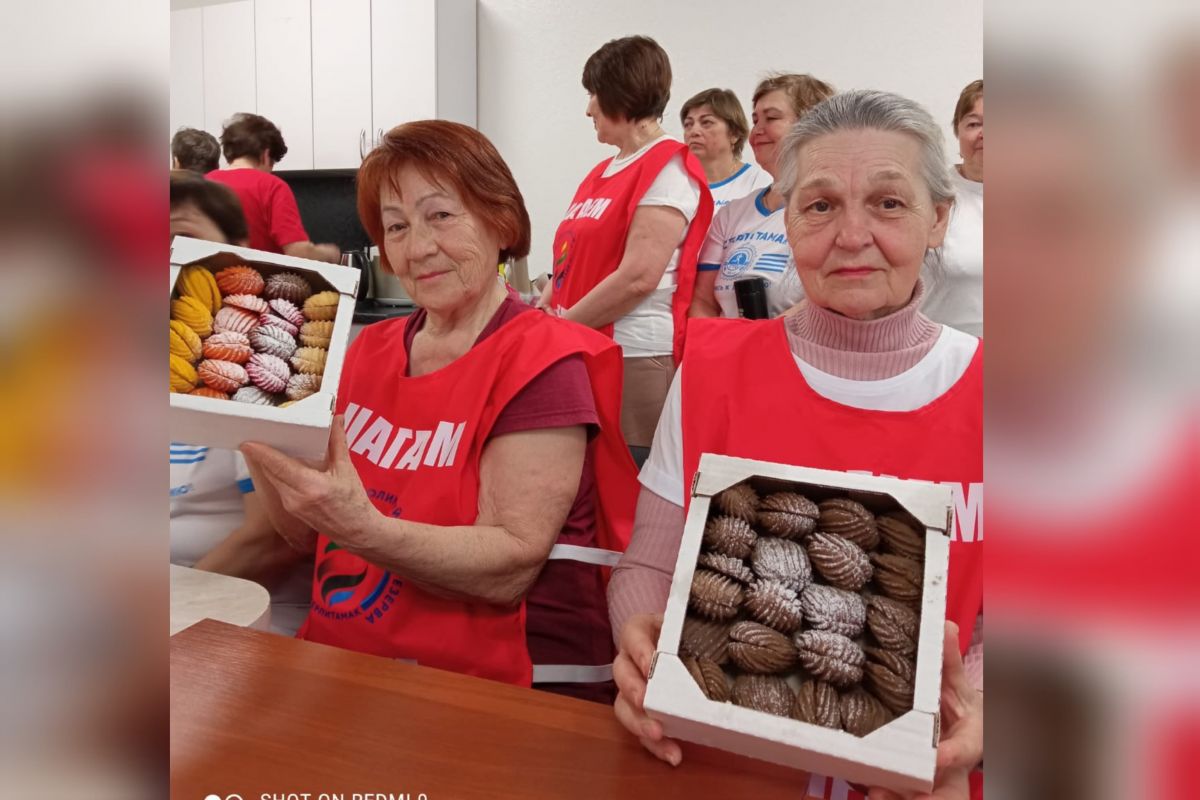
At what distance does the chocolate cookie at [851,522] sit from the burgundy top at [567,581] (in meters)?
0.56

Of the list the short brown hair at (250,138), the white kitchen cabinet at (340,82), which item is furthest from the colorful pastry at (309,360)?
the white kitchen cabinet at (340,82)

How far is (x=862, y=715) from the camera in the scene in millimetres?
522

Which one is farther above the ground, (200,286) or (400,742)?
(200,286)

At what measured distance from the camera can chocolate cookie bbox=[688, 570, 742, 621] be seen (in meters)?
0.59

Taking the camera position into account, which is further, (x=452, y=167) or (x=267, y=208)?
(x=267, y=208)

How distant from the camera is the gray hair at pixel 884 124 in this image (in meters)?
0.95

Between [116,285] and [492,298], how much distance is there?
1.13 m

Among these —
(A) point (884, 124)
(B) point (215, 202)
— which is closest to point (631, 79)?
(B) point (215, 202)

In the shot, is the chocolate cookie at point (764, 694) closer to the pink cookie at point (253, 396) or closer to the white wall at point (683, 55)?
the pink cookie at point (253, 396)

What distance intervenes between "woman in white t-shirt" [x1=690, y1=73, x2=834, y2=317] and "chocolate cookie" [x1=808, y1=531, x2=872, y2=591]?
59.8 inches

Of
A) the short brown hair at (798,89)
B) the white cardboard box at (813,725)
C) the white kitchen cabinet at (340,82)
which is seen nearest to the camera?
the white cardboard box at (813,725)

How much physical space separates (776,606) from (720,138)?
2.70 meters

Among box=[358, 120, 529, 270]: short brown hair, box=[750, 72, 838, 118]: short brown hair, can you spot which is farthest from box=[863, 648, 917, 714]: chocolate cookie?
box=[750, 72, 838, 118]: short brown hair

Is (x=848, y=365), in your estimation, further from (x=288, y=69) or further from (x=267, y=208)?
(x=288, y=69)
